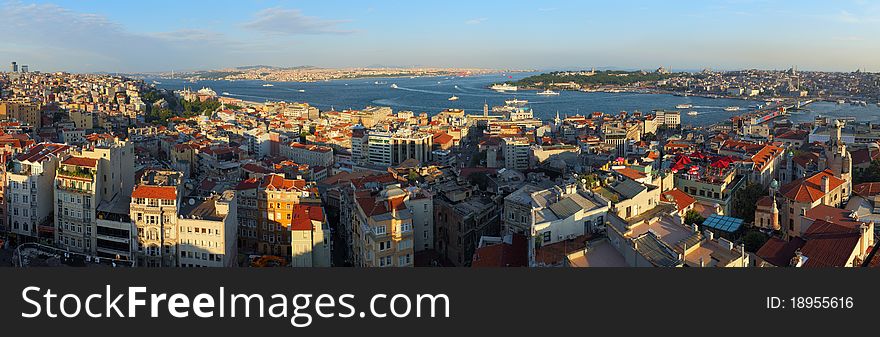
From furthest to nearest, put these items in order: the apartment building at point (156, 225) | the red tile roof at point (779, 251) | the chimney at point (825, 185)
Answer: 1. the chimney at point (825, 185)
2. the apartment building at point (156, 225)
3. the red tile roof at point (779, 251)

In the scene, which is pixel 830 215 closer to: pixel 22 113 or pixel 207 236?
pixel 207 236

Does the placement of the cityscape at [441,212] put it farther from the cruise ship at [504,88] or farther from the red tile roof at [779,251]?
the cruise ship at [504,88]

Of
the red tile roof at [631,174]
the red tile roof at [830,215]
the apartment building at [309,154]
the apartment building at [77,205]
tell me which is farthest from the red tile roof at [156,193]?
the apartment building at [309,154]

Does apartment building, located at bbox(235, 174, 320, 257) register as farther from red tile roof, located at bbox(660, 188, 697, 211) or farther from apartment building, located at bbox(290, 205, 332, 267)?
red tile roof, located at bbox(660, 188, 697, 211)

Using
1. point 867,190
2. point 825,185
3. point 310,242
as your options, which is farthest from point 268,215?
point 867,190

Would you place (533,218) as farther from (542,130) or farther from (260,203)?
(542,130)
